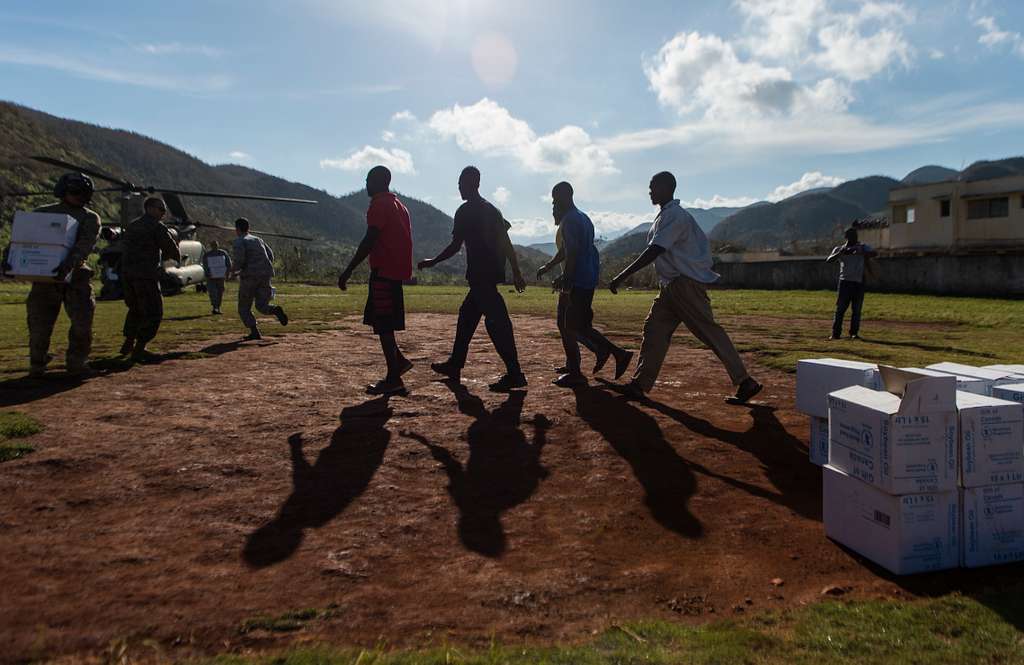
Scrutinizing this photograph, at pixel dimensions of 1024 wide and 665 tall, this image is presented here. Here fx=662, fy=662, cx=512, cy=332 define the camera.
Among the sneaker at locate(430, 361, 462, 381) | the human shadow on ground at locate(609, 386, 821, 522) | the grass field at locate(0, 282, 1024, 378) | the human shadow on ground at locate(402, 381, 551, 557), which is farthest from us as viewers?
Result: the grass field at locate(0, 282, 1024, 378)

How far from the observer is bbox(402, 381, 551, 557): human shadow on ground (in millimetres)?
3213

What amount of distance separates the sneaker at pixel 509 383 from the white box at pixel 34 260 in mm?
4276

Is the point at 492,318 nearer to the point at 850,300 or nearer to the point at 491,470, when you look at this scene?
the point at 491,470

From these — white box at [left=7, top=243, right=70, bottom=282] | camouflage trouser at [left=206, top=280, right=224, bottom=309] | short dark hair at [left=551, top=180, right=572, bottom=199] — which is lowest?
camouflage trouser at [left=206, top=280, right=224, bottom=309]

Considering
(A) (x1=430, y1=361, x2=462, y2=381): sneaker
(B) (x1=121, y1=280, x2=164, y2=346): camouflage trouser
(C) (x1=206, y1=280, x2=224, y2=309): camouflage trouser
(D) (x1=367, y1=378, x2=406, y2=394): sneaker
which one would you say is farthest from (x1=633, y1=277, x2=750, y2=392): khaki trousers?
(C) (x1=206, y1=280, x2=224, y2=309): camouflage trouser

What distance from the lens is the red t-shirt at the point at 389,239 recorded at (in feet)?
20.4

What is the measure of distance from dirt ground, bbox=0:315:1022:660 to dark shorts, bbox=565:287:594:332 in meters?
1.00

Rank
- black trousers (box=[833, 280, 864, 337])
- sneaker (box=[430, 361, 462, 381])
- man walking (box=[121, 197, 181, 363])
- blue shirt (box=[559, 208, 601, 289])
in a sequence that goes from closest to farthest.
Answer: blue shirt (box=[559, 208, 601, 289]) → sneaker (box=[430, 361, 462, 381]) → man walking (box=[121, 197, 181, 363]) → black trousers (box=[833, 280, 864, 337])

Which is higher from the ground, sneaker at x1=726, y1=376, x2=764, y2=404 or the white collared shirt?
the white collared shirt

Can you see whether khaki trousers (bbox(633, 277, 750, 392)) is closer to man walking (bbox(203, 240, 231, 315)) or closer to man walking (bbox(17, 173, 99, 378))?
man walking (bbox(17, 173, 99, 378))

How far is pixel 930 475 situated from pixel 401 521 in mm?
2373

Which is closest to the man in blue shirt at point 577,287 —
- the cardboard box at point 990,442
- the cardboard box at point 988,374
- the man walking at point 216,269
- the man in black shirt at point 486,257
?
the man in black shirt at point 486,257

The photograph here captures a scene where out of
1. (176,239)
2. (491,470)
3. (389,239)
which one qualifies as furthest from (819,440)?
(176,239)

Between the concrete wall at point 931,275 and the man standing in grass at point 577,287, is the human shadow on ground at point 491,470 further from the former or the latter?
the concrete wall at point 931,275
